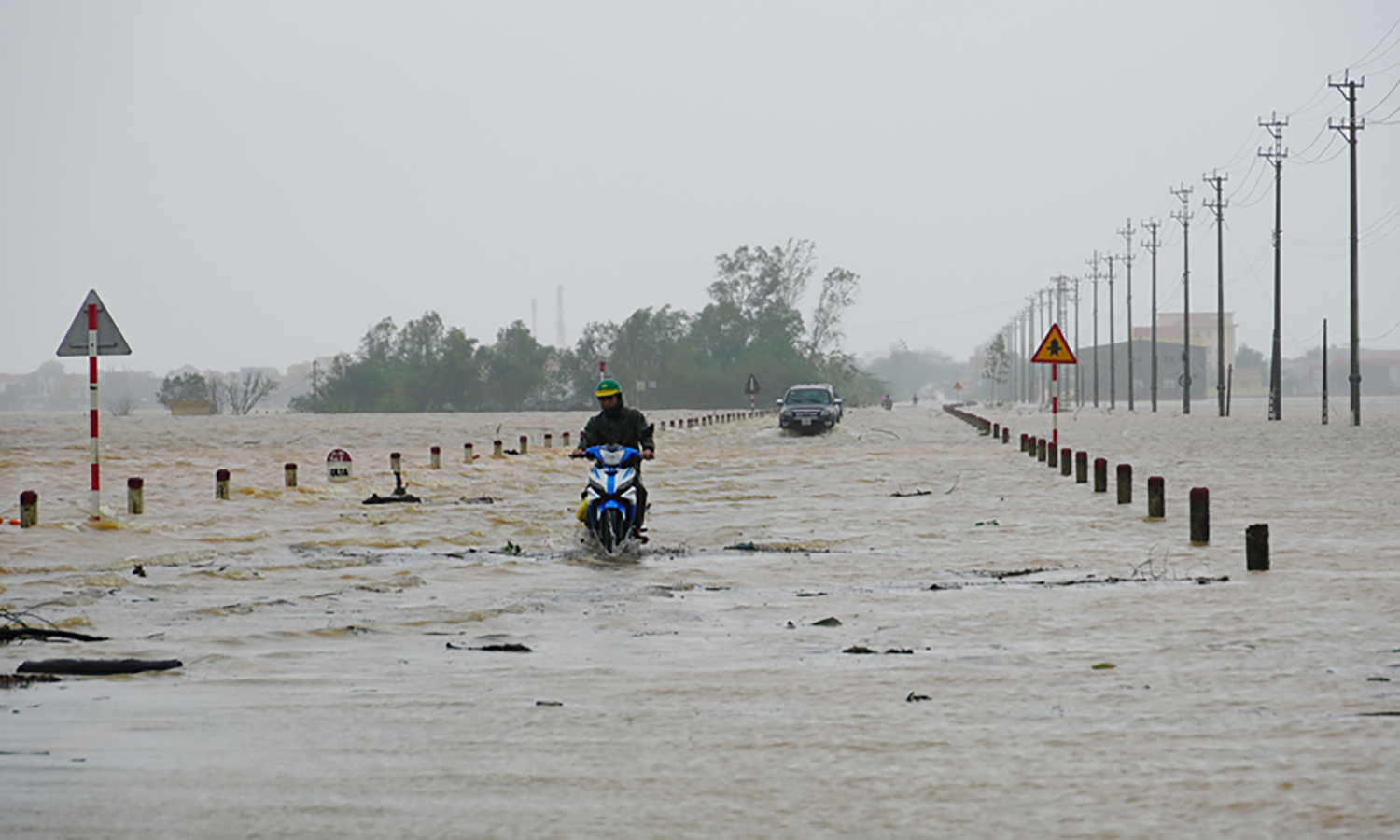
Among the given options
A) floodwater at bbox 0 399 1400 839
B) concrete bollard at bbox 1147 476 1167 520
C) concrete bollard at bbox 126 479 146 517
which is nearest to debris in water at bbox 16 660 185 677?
floodwater at bbox 0 399 1400 839

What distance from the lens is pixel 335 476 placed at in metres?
24.4

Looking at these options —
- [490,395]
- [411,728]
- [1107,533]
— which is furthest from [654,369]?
[411,728]

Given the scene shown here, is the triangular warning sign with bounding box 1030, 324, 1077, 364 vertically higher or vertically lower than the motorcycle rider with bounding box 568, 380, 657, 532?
higher

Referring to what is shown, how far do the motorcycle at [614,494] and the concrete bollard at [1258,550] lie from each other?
543 cm

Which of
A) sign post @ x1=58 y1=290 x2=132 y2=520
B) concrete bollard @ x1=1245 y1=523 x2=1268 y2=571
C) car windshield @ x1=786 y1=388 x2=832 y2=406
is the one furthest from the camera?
car windshield @ x1=786 y1=388 x2=832 y2=406

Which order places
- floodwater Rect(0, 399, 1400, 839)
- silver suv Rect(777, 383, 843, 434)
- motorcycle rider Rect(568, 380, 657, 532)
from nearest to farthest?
floodwater Rect(0, 399, 1400, 839) → motorcycle rider Rect(568, 380, 657, 532) → silver suv Rect(777, 383, 843, 434)

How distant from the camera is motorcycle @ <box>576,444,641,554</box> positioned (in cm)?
1334

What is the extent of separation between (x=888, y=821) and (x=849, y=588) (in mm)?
6308

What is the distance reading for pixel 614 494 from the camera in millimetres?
13367

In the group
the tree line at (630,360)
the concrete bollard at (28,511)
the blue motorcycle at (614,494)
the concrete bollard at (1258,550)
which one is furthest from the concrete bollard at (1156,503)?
the tree line at (630,360)

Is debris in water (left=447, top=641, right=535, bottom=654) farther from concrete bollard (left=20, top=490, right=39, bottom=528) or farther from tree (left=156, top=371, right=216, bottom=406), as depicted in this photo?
tree (left=156, top=371, right=216, bottom=406)

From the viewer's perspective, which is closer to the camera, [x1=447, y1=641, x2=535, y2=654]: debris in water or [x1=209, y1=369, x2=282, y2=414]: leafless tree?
[x1=447, y1=641, x2=535, y2=654]: debris in water

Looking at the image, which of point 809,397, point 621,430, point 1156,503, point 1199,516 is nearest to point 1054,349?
point 1156,503

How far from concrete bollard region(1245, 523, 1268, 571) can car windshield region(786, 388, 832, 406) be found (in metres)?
38.9
